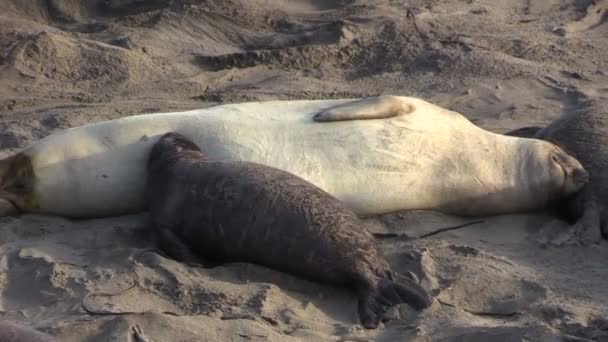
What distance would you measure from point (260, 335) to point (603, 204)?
2491mm

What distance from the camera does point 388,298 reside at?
4555mm

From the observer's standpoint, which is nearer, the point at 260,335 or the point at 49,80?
the point at 260,335

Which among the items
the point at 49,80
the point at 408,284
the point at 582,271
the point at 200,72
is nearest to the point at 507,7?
the point at 200,72

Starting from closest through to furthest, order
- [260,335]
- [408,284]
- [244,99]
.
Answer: [260,335]
[408,284]
[244,99]

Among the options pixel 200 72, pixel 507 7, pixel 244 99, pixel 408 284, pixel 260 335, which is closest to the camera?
pixel 260 335

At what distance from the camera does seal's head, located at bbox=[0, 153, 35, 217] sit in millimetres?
5680

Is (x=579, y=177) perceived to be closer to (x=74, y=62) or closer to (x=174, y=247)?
(x=174, y=247)

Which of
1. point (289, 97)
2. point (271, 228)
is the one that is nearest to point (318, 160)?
point (271, 228)

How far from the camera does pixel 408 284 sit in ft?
15.3

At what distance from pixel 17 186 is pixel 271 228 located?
158cm

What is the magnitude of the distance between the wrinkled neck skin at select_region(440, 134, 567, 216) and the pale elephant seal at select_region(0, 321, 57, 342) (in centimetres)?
266

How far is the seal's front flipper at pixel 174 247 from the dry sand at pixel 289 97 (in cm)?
17

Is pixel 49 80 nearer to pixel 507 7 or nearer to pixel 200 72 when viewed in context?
pixel 200 72

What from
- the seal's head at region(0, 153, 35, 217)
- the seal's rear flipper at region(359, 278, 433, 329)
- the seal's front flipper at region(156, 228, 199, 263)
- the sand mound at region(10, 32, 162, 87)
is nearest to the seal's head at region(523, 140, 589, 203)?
the seal's rear flipper at region(359, 278, 433, 329)
